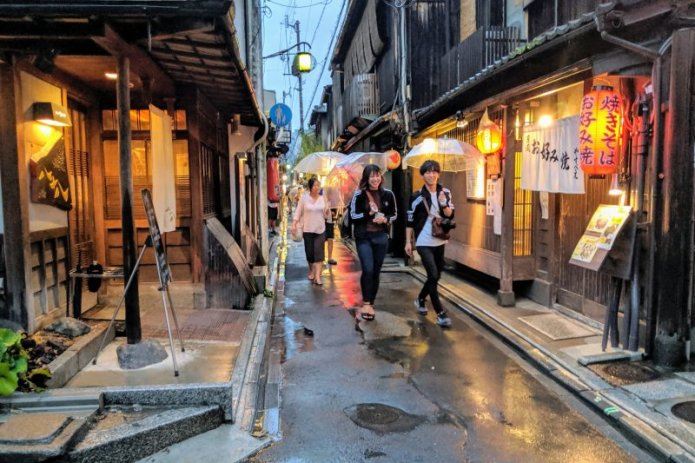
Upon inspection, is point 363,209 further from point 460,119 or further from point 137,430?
point 137,430

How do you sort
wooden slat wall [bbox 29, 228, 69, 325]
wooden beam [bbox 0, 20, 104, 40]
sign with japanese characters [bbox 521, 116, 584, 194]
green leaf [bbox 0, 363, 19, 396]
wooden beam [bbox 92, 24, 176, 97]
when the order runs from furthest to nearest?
sign with japanese characters [bbox 521, 116, 584, 194] < wooden slat wall [bbox 29, 228, 69, 325] < wooden beam [bbox 92, 24, 176, 97] < wooden beam [bbox 0, 20, 104, 40] < green leaf [bbox 0, 363, 19, 396]

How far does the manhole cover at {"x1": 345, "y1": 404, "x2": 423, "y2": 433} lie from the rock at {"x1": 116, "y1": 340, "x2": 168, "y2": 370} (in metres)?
2.38

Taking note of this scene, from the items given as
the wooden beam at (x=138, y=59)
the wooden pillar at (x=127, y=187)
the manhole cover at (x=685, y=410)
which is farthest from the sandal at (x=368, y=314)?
the wooden beam at (x=138, y=59)

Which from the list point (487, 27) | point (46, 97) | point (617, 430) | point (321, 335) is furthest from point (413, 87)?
point (617, 430)

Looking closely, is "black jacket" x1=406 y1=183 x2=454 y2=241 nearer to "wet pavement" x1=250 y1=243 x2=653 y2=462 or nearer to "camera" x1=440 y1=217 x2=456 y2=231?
"camera" x1=440 y1=217 x2=456 y2=231

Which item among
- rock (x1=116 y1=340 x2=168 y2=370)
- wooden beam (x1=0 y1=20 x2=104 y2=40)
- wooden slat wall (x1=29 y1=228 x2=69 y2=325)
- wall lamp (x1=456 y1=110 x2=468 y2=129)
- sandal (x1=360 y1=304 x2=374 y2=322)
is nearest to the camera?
wooden beam (x1=0 y1=20 x2=104 y2=40)

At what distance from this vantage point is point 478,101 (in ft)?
35.8

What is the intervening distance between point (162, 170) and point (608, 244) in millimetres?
6248

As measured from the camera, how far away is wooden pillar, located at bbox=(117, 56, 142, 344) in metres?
5.84

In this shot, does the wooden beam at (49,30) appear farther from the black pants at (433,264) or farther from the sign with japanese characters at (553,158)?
the sign with japanese characters at (553,158)

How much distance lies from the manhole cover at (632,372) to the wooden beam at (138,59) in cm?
702

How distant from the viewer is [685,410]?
5250mm

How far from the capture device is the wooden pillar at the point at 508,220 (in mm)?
9922

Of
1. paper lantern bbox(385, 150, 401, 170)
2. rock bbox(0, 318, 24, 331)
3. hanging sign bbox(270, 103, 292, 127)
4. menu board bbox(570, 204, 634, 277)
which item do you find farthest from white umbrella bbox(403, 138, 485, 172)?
rock bbox(0, 318, 24, 331)
